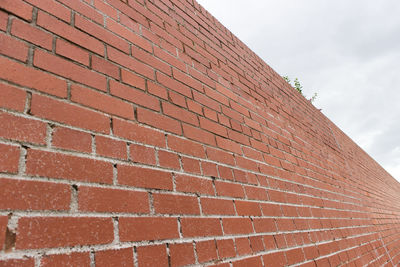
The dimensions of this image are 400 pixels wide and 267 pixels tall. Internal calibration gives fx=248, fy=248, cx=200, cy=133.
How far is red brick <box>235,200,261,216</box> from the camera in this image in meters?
1.35

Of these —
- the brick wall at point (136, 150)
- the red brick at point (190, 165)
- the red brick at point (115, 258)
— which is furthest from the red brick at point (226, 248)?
the red brick at point (115, 258)

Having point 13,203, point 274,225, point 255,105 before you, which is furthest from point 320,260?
point 13,203

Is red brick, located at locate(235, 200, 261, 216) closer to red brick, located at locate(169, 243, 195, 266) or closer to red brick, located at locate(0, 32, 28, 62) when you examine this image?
red brick, located at locate(169, 243, 195, 266)

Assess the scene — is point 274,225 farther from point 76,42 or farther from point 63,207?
point 76,42

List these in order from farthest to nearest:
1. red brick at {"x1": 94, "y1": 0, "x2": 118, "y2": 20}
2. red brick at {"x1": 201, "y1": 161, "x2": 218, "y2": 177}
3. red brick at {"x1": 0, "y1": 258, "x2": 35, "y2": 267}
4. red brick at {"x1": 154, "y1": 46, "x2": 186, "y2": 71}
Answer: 1. red brick at {"x1": 154, "y1": 46, "x2": 186, "y2": 71}
2. red brick at {"x1": 201, "y1": 161, "x2": 218, "y2": 177}
3. red brick at {"x1": 94, "y1": 0, "x2": 118, "y2": 20}
4. red brick at {"x1": 0, "y1": 258, "x2": 35, "y2": 267}

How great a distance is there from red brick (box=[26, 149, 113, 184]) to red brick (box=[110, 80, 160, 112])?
1.06 feet

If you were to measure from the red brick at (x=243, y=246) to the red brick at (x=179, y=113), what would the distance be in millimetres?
641

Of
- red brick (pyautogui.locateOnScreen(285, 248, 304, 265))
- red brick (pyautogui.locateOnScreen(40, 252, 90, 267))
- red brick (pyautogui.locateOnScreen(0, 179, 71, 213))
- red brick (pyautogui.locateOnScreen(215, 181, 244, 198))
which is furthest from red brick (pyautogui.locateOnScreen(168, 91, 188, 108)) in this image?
red brick (pyautogui.locateOnScreen(285, 248, 304, 265))

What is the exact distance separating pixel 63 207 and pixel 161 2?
1415 millimetres

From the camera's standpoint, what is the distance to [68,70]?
0.90 metres

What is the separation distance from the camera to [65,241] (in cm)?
68

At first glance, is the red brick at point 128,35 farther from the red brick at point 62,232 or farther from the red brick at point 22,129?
the red brick at point 62,232

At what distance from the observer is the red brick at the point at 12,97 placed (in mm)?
709

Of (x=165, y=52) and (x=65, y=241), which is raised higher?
(x=165, y=52)
